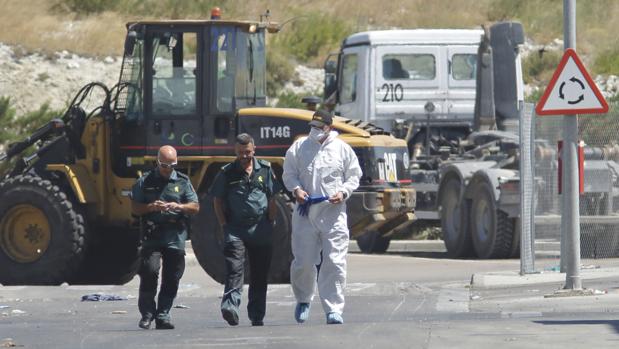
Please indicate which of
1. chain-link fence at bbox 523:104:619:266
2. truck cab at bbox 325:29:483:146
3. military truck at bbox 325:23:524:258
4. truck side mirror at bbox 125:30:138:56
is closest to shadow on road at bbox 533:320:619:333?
chain-link fence at bbox 523:104:619:266

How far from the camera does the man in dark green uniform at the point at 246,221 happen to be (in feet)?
41.3

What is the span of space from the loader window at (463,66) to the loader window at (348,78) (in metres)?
1.65

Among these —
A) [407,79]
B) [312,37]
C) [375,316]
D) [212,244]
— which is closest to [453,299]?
[375,316]

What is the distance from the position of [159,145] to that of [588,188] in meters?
5.65

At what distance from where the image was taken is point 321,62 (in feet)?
143

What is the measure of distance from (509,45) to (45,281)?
34.6 feet

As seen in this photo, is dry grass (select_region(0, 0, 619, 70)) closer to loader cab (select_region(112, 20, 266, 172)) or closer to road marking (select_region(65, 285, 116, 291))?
loader cab (select_region(112, 20, 266, 172))

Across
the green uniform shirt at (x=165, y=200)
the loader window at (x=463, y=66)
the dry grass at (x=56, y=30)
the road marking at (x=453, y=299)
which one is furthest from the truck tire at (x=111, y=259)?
the dry grass at (x=56, y=30)

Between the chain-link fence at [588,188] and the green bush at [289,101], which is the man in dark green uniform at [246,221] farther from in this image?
the green bush at [289,101]

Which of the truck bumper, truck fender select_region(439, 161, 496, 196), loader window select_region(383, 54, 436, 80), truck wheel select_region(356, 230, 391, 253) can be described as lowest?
truck wheel select_region(356, 230, 391, 253)

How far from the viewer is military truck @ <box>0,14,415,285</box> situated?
684 inches

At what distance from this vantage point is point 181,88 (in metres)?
17.8

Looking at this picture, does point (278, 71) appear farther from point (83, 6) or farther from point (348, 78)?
point (348, 78)

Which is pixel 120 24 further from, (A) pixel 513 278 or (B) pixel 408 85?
(A) pixel 513 278
